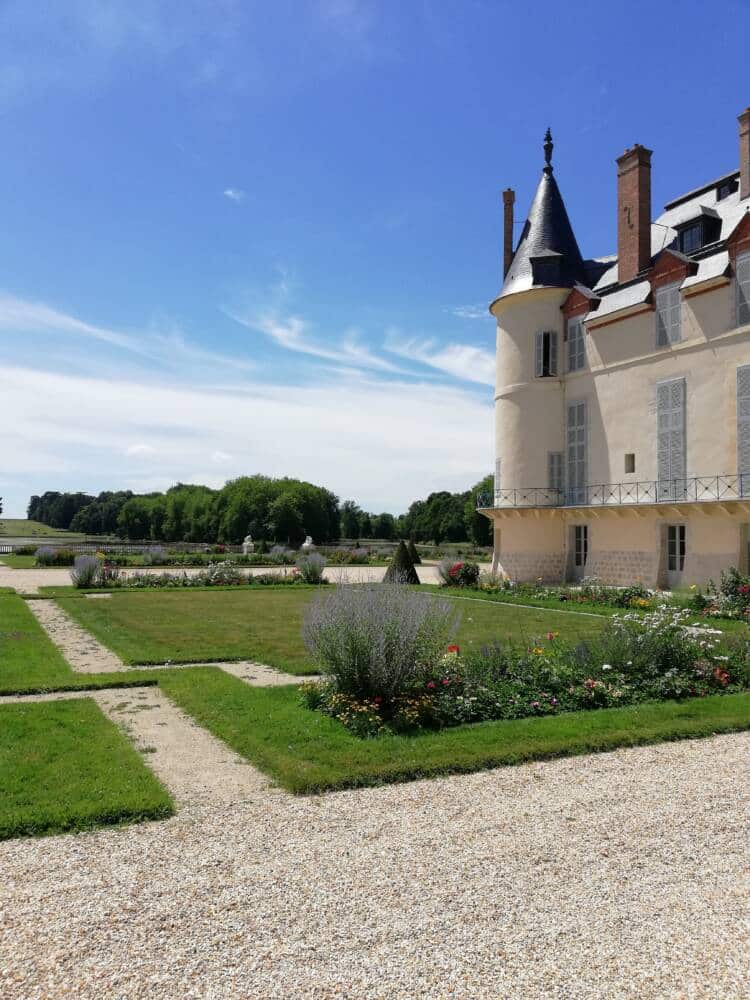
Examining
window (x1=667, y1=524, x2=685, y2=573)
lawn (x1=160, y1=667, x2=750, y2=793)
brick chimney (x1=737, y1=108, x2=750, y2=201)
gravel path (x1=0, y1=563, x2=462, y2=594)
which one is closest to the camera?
lawn (x1=160, y1=667, x2=750, y2=793)

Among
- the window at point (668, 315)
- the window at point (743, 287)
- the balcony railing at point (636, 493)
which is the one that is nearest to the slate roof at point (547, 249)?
the window at point (668, 315)

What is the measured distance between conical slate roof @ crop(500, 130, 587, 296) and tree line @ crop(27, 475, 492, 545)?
99.4 ft

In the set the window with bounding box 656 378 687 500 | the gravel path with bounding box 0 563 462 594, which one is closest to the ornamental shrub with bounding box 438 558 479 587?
the gravel path with bounding box 0 563 462 594

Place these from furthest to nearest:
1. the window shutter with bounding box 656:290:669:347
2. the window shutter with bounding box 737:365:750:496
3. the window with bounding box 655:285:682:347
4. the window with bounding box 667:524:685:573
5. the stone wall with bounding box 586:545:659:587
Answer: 1. the stone wall with bounding box 586:545:659:587
2. the window shutter with bounding box 656:290:669:347
3. the window with bounding box 667:524:685:573
4. the window with bounding box 655:285:682:347
5. the window shutter with bounding box 737:365:750:496

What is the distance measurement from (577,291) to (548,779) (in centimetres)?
2009

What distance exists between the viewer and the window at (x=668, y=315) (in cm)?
1950

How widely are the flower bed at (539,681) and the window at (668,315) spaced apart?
41.1 feet

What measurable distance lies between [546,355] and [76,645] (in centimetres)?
1719

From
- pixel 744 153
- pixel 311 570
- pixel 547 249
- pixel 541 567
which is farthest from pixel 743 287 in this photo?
pixel 311 570

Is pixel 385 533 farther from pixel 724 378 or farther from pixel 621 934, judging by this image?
pixel 621 934

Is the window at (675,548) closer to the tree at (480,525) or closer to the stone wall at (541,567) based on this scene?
the stone wall at (541,567)

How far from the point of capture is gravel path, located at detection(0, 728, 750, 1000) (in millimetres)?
2820

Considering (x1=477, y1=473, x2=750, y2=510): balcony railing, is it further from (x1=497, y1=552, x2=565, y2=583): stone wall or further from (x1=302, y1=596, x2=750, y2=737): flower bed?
(x1=302, y1=596, x2=750, y2=737): flower bed

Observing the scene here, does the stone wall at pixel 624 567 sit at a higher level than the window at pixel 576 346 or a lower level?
lower
